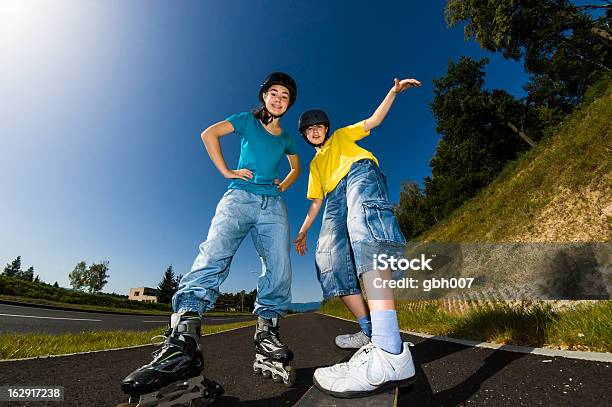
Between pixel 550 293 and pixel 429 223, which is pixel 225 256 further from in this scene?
pixel 429 223

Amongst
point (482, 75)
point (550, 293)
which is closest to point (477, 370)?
point (550, 293)

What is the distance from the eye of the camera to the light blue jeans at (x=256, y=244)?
7.02ft

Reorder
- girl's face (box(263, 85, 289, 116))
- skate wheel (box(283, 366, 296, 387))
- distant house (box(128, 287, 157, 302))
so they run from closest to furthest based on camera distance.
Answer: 1. skate wheel (box(283, 366, 296, 387))
2. girl's face (box(263, 85, 289, 116))
3. distant house (box(128, 287, 157, 302))

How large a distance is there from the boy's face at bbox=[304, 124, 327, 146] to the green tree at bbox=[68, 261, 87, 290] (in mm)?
82898

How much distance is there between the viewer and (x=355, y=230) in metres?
1.96

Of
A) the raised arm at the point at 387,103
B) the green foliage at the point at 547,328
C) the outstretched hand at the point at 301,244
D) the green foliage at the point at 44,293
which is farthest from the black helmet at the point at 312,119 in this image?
the green foliage at the point at 44,293

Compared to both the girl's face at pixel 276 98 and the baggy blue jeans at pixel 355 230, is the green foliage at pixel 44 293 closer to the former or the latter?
the girl's face at pixel 276 98

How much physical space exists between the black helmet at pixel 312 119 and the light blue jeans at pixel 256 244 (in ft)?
2.97

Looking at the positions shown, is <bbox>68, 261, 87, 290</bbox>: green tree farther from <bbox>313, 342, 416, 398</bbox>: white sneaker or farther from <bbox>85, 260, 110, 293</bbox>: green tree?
<bbox>313, 342, 416, 398</bbox>: white sneaker

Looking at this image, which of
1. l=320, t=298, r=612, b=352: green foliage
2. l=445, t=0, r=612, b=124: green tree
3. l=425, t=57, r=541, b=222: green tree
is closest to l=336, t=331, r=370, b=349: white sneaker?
l=320, t=298, r=612, b=352: green foliage

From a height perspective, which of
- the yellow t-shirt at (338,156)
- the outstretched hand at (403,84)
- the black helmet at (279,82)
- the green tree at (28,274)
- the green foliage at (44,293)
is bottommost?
the yellow t-shirt at (338,156)

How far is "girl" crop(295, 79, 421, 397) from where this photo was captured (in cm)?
154

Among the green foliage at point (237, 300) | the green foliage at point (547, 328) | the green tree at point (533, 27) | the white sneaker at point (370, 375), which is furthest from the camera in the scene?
the green foliage at point (237, 300)

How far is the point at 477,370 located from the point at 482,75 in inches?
1483
